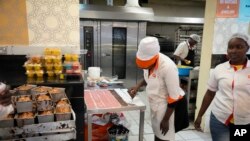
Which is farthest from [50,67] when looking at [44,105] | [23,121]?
[23,121]

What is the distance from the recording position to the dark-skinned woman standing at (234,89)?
1.63 m

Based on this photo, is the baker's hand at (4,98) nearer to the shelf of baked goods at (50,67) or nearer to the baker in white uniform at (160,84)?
the shelf of baked goods at (50,67)

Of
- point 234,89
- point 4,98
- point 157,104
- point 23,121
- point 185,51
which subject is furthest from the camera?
point 185,51

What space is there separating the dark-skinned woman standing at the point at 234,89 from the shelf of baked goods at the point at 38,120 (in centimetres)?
121

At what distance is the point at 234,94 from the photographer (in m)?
1.65

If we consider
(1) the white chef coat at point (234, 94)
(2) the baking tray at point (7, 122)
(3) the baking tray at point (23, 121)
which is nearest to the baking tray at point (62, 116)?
(3) the baking tray at point (23, 121)

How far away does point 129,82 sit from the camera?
5.59 m

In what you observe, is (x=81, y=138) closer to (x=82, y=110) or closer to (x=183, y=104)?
(x=82, y=110)

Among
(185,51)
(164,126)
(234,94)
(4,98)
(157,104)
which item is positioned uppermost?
(185,51)

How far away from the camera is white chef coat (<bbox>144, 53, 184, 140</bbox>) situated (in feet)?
5.42

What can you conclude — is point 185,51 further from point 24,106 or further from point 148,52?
point 24,106

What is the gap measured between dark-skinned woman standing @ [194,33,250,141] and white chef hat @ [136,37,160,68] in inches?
23.1

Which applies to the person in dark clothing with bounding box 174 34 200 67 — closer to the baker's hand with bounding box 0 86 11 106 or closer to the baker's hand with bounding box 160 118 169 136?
the baker's hand with bounding box 160 118 169 136

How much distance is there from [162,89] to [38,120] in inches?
38.9
